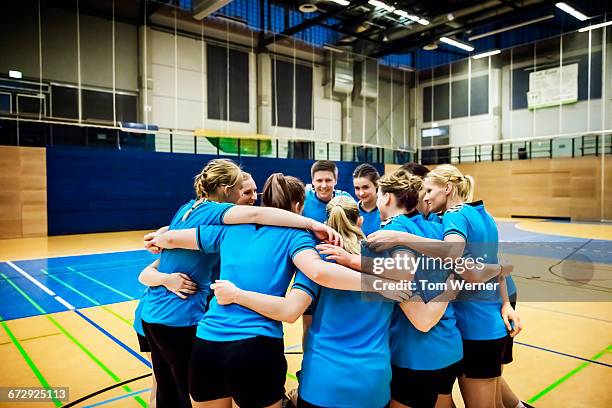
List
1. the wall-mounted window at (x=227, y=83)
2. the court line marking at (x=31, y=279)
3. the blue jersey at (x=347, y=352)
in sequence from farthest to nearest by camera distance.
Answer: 1. the wall-mounted window at (x=227, y=83)
2. the court line marking at (x=31, y=279)
3. the blue jersey at (x=347, y=352)

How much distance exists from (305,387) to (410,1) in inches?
744

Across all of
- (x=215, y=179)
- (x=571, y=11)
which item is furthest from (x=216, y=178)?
(x=571, y=11)

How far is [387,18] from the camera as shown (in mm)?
18484

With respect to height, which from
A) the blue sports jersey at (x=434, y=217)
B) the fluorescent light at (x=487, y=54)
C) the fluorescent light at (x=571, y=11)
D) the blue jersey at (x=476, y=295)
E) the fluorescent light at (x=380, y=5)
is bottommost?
the blue jersey at (x=476, y=295)

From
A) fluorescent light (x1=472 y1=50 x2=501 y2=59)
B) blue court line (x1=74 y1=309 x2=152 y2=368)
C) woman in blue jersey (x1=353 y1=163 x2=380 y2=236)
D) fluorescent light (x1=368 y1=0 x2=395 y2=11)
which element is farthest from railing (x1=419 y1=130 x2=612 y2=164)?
blue court line (x1=74 y1=309 x2=152 y2=368)

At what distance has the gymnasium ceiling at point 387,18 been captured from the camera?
52.0ft

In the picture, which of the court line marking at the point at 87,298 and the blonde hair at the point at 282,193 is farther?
the court line marking at the point at 87,298

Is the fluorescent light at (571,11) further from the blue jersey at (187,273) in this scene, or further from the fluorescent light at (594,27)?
the blue jersey at (187,273)

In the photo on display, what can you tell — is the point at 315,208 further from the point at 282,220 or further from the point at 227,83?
the point at 227,83

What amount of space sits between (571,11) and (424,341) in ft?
65.0

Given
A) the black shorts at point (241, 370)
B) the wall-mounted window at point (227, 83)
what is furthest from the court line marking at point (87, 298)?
the wall-mounted window at point (227, 83)

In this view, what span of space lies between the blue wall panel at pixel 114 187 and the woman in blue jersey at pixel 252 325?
43.9ft

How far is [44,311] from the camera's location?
17.2 ft

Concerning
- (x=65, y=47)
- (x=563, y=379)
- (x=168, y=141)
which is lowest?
(x=563, y=379)
